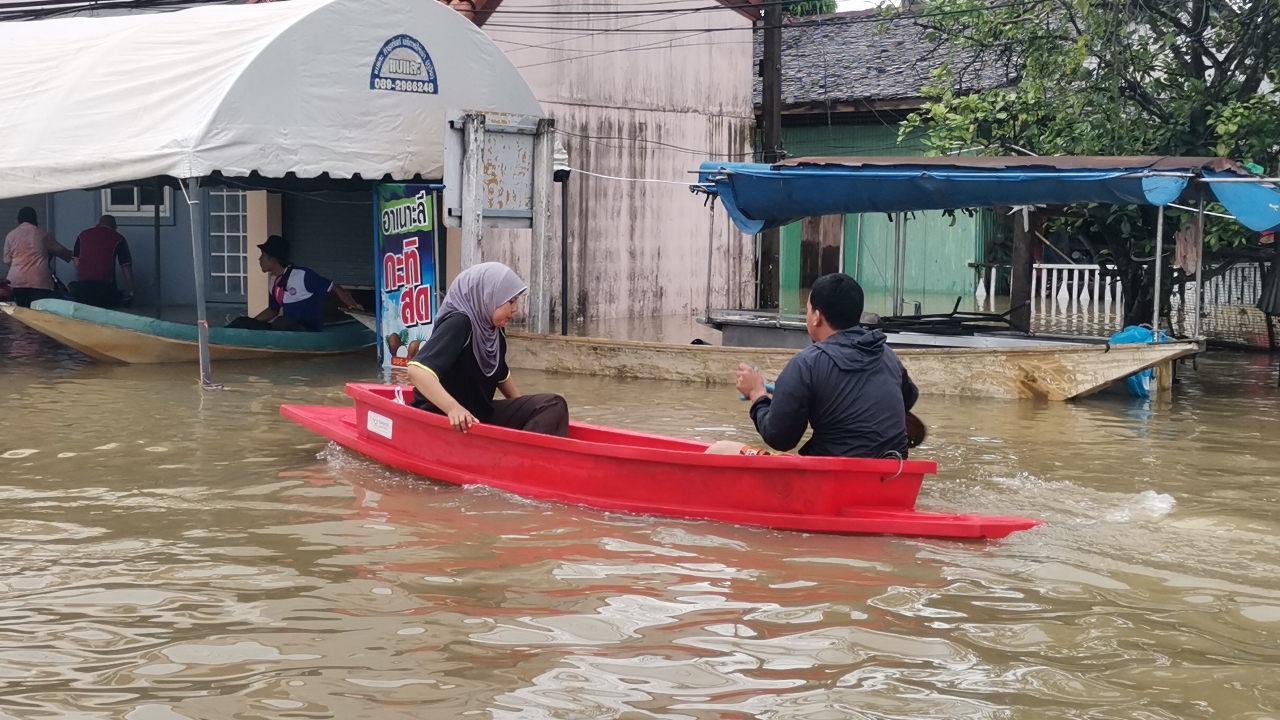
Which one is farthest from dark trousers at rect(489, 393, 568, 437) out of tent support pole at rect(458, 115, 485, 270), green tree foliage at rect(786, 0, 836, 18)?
green tree foliage at rect(786, 0, 836, 18)

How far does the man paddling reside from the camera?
245 inches

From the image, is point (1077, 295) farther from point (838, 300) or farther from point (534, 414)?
point (838, 300)

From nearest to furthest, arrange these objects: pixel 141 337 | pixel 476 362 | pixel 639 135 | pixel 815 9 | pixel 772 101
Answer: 1. pixel 476 362
2. pixel 141 337
3. pixel 772 101
4. pixel 639 135
5. pixel 815 9

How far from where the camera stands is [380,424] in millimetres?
8320


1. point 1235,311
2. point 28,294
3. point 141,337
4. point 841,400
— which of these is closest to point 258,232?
point 28,294

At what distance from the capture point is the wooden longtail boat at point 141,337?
13305mm

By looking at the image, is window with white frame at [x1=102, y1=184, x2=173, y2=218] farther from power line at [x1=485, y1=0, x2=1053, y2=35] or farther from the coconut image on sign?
the coconut image on sign

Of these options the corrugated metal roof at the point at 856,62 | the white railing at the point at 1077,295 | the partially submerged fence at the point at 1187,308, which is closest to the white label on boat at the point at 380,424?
the partially submerged fence at the point at 1187,308

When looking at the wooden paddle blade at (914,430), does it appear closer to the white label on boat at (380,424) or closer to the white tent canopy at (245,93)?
the white label on boat at (380,424)

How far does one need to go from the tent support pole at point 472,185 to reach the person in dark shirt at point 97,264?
6429 mm

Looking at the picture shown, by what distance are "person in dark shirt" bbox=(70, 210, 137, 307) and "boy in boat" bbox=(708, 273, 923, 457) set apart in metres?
13.1

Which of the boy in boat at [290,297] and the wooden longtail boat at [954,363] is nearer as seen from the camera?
the wooden longtail boat at [954,363]

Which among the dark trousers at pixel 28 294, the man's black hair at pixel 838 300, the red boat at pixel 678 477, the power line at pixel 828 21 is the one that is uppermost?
the power line at pixel 828 21

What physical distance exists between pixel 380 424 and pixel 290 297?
6.82m
